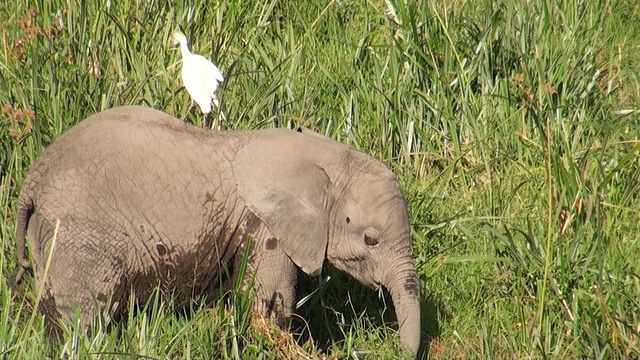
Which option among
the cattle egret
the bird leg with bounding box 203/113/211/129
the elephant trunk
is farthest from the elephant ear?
the bird leg with bounding box 203/113/211/129

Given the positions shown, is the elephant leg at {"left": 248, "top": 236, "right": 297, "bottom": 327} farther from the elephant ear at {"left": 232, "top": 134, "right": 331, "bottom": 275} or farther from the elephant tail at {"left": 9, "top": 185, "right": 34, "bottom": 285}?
the elephant tail at {"left": 9, "top": 185, "right": 34, "bottom": 285}

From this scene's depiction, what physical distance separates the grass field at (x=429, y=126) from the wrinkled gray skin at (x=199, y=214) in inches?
8.0

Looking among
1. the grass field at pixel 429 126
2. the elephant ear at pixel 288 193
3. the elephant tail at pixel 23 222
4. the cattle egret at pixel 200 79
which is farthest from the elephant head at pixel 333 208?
the elephant tail at pixel 23 222

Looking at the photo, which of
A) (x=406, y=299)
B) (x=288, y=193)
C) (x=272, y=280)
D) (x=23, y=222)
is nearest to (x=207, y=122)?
(x=288, y=193)

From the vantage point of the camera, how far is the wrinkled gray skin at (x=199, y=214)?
17.5ft

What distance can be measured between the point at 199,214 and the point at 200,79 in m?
0.79

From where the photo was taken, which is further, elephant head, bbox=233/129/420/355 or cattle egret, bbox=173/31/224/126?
cattle egret, bbox=173/31/224/126

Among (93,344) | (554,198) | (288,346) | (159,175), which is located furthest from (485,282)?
(93,344)

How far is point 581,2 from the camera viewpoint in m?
7.64

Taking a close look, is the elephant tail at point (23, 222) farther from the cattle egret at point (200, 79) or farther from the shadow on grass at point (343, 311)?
the shadow on grass at point (343, 311)

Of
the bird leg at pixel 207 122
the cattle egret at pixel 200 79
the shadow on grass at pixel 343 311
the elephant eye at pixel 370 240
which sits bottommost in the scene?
the shadow on grass at pixel 343 311

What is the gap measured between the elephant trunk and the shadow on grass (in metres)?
0.38

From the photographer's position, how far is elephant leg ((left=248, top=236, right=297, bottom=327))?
561cm

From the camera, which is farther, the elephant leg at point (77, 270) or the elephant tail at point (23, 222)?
the elephant tail at point (23, 222)
